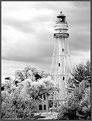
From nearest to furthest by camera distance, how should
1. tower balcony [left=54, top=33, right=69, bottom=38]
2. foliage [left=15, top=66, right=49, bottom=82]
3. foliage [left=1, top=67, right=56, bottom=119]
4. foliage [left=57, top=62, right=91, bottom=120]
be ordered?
1. foliage [left=57, top=62, right=91, bottom=120]
2. foliage [left=1, top=67, right=56, bottom=119]
3. tower balcony [left=54, top=33, right=69, bottom=38]
4. foliage [left=15, top=66, right=49, bottom=82]

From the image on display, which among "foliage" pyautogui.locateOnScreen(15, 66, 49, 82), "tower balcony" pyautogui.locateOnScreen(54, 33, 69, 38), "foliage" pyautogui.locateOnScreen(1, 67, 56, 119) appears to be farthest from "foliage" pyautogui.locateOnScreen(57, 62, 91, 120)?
"foliage" pyautogui.locateOnScreen(15, 66, 49, 82)

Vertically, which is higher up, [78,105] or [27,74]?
[27,74]

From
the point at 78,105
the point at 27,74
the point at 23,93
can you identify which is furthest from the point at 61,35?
the point at 78,105

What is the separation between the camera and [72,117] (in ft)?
104

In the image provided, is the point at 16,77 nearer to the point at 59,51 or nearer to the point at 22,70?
the point at 22,70

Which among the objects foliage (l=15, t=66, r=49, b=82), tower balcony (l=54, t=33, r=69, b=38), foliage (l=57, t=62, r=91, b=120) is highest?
tower balcony (l=54, t=33, r=69, b=38)

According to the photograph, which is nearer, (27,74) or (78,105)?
(78,105)

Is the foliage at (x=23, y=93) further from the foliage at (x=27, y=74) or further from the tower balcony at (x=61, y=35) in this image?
the tower balcony at (x=61, y=35)

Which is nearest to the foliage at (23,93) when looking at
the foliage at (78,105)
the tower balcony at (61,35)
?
Result: the foliage at (78,105)

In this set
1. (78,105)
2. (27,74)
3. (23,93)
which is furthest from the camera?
(27,74)

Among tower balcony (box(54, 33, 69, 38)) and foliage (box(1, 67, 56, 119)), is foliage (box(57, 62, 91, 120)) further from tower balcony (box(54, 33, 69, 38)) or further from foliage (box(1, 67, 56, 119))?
tower balcony (box(54, 33, 69, 38))

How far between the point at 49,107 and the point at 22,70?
6639 mm

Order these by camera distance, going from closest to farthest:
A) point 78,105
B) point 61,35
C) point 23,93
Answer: point 78,105 < point 23,93 < point 61,35

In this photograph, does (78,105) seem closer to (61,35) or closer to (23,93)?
(23,93)
